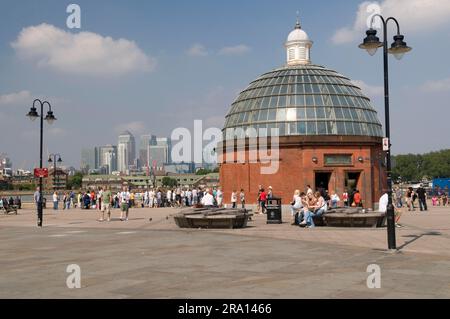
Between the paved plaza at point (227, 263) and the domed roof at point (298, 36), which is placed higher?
the domed roof at point (298, 36)

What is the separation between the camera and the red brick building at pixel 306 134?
38.3m

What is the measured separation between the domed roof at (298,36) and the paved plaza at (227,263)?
1232 inches

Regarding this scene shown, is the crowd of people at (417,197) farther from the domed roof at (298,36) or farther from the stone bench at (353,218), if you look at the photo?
the domed roof at (298,36)

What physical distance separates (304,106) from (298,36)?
10.9 m

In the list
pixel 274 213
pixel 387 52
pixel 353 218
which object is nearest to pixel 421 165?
pixel 274 213

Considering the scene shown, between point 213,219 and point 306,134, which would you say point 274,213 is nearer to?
point 213,219

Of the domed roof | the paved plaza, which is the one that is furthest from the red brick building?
the paved plaza

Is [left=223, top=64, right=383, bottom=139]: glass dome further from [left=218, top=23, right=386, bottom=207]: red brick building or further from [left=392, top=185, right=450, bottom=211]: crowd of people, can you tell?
[left=392, top=185, right=450, bottom=211]: crowd of people

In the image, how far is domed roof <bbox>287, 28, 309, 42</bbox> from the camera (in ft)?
160

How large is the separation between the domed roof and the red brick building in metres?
3.48

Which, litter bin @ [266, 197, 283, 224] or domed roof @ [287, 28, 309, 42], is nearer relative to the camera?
litter bin @ [266, 197, 283, 224]

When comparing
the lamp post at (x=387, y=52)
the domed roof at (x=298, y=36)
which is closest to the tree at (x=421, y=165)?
the domed roof at (x=298, y=36)
